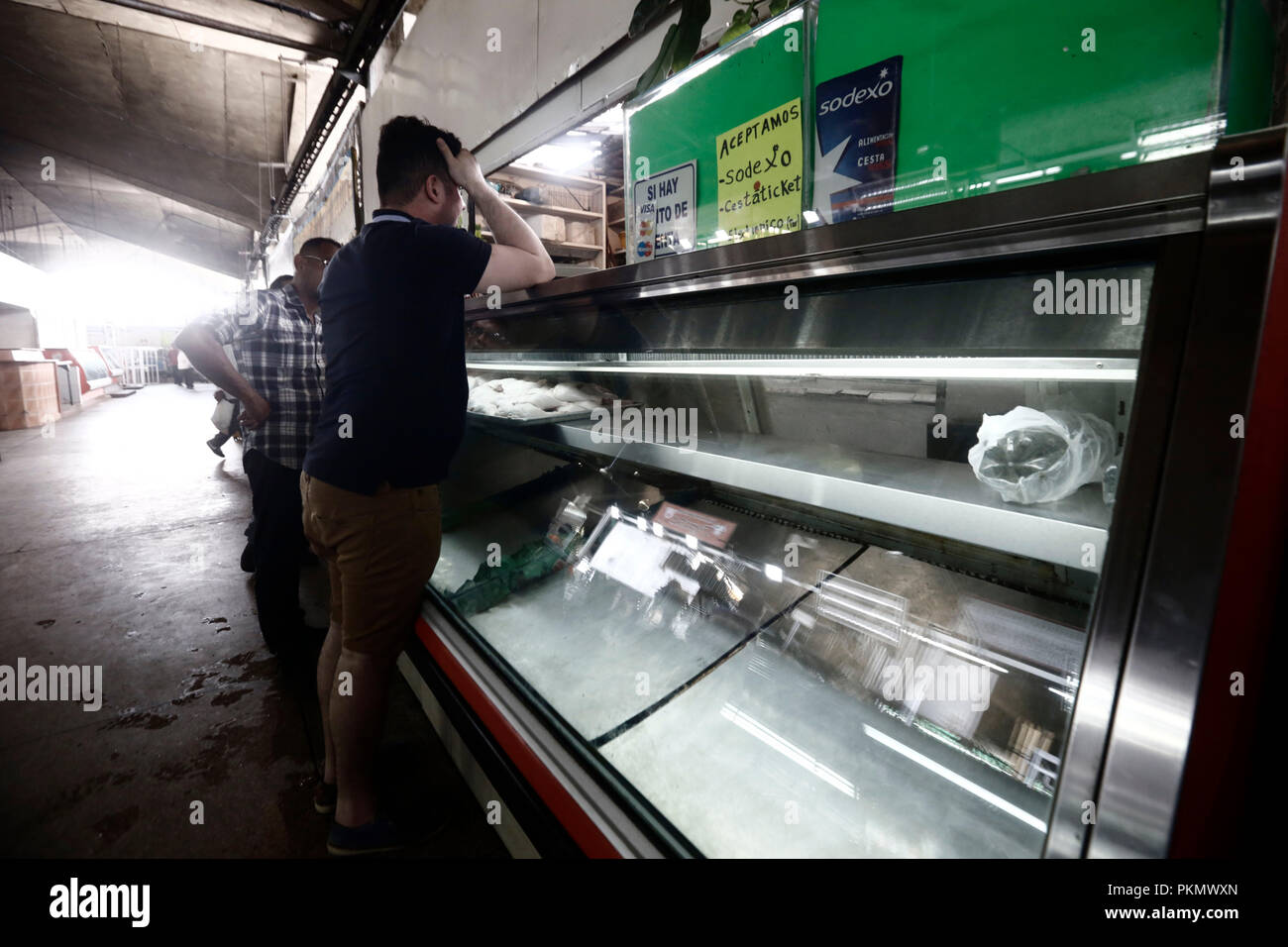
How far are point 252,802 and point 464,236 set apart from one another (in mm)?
1887

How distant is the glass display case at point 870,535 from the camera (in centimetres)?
62

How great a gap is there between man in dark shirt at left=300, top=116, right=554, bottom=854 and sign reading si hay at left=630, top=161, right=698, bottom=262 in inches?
11.5

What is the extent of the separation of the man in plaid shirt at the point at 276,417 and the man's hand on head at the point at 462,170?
4.18 feet

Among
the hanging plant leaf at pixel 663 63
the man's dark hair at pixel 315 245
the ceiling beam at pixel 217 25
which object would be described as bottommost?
the man's dark hair at pixel 315 245

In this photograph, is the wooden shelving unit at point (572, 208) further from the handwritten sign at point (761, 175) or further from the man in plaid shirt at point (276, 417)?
the handwritten sign at point (761, 175)

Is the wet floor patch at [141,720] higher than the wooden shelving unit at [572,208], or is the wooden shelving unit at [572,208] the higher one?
the wooden shelving unit at [572,208]

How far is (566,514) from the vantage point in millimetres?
2166

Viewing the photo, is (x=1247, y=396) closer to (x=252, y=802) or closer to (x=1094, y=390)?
(x=1094, y=390)

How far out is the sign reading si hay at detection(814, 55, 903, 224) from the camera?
1.09 metres

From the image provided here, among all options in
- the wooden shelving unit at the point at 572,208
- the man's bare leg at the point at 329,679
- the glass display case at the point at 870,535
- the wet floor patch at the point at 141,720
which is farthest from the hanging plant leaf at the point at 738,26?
the wooden shelving unit at the point at 572,208

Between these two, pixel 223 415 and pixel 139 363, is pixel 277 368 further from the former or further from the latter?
pixel 139 363

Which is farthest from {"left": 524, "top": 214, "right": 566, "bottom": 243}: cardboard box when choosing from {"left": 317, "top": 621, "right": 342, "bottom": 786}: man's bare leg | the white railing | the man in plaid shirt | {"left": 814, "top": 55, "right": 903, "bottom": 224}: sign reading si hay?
the white railing

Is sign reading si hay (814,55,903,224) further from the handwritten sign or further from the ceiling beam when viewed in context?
the ceiling beam
